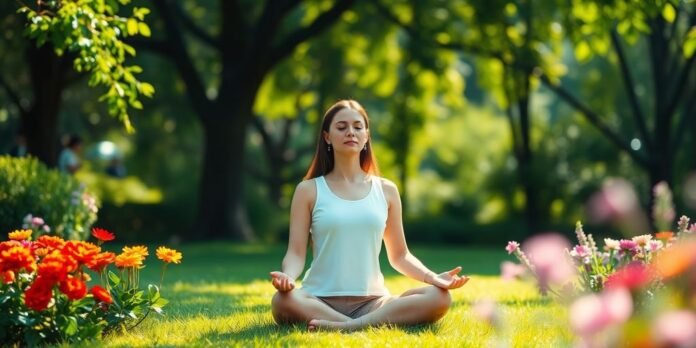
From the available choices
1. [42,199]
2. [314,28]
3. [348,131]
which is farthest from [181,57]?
[348,131]

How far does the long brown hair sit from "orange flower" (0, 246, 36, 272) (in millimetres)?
2160

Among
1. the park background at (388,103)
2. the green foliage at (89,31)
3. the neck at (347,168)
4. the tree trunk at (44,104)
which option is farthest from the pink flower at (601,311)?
the tree trunk at (44,104)

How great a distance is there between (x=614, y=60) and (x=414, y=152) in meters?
5.84

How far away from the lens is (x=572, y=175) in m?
29.3

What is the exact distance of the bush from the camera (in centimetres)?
1295

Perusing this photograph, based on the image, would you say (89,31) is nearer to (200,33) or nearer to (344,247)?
(344,247)

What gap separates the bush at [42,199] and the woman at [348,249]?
6456 millimetres

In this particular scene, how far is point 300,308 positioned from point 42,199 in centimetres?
709

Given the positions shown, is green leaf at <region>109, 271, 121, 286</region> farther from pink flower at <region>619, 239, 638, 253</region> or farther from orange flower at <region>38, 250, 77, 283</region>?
pink flower at <region>619, 239, 638, 253</region>

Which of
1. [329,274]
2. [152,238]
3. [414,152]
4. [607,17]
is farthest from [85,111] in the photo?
[329,274]

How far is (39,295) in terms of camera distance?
5758 mm

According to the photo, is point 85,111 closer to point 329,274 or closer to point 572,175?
point 572,175

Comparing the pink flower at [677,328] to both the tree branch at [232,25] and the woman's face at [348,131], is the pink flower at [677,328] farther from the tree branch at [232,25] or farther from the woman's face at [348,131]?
the tree branch at [232,25]

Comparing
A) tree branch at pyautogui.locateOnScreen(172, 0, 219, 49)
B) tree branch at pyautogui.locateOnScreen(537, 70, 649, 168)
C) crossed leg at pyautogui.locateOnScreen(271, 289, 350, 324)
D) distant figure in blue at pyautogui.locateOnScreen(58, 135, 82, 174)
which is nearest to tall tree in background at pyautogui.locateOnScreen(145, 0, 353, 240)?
tree branch at pyautogui.locateOnScreen(172, 0, 219, 49)
